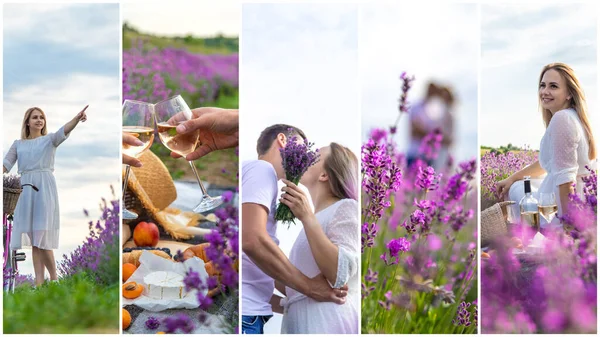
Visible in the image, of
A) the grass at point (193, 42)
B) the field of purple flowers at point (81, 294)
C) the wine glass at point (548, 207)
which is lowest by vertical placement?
the field of purple flowers at point (81, 294)

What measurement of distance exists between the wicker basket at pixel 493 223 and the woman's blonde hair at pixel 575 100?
0.72 metres

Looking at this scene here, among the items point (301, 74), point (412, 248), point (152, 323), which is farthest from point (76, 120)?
point (412, 248)

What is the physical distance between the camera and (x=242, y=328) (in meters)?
6.08

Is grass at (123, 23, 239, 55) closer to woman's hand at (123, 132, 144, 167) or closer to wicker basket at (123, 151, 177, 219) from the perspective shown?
woman's hand at (123, 132, 144, 167)

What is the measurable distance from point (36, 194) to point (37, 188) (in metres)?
0.04

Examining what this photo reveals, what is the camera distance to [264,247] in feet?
19.8

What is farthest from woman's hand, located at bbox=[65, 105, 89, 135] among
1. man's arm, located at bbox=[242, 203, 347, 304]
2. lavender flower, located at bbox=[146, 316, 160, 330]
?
lavender flower, located at bbox=[146, 316, 160, 330]

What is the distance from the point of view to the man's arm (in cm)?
600

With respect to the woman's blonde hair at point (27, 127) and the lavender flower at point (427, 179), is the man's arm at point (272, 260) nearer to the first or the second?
the lavender flower at point (427, 179)

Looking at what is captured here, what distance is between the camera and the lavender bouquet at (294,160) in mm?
6078

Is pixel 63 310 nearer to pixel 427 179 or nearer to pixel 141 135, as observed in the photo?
pixel 141 135

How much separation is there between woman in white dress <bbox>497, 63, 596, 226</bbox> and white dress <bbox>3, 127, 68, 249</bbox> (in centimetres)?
326

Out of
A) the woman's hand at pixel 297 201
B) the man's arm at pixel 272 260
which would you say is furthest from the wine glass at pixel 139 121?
the woman's hand at pixel 297 201

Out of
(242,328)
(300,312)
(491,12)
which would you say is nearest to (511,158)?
(491,12)
